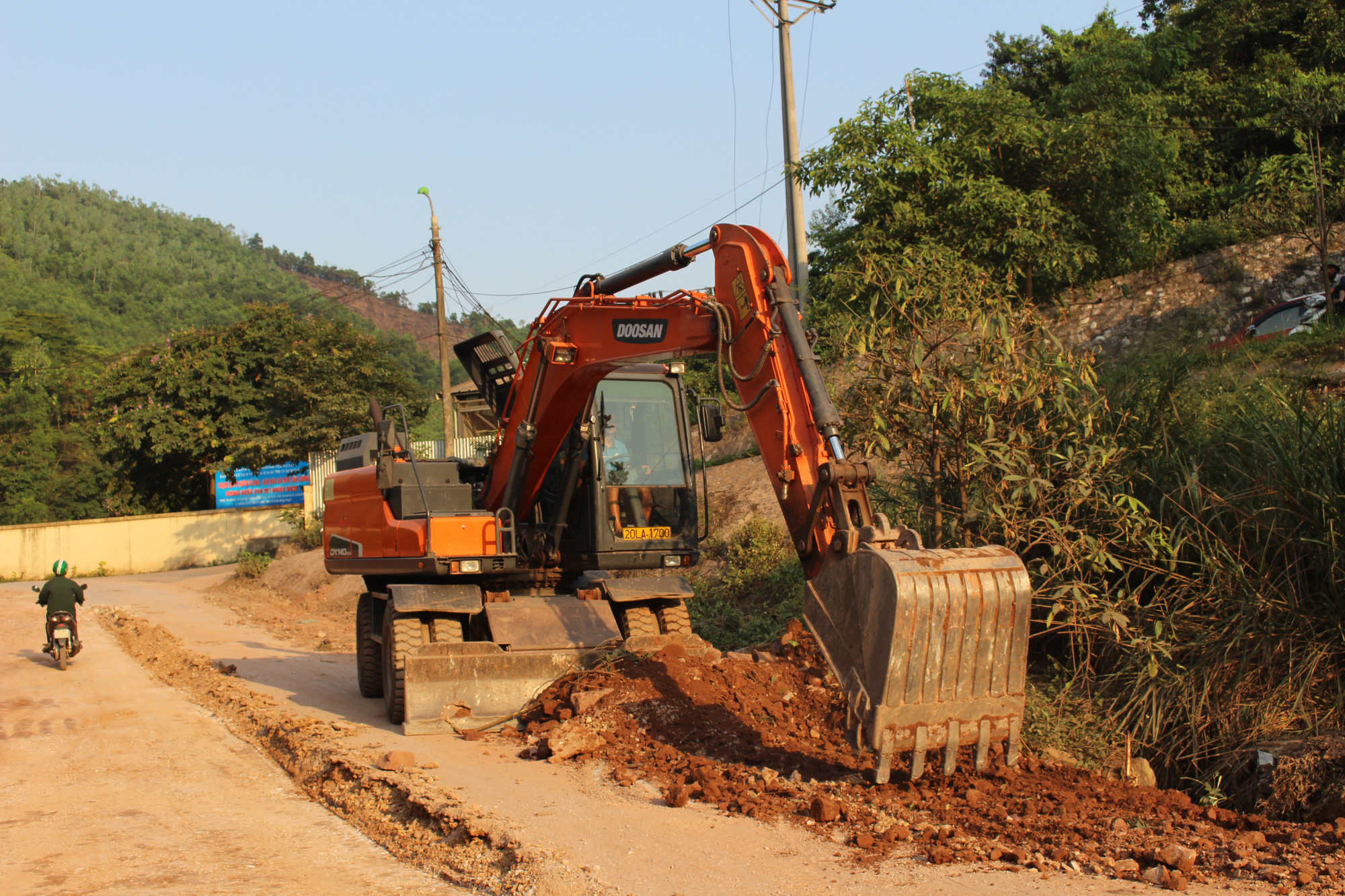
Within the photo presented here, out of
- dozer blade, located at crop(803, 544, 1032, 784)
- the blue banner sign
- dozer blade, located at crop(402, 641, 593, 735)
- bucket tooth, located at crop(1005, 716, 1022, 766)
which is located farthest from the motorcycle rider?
the blue banner sign

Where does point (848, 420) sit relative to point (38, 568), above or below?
above

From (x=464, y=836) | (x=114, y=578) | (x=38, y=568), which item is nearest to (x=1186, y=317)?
(x=464, y=836)

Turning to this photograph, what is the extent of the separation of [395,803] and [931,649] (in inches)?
124

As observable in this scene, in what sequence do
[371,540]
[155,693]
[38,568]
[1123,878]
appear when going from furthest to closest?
[38,568] → [155,693] → [371,540] → [1123,878]

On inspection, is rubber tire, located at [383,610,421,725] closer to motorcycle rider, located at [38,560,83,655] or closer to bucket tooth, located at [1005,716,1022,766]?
bucket tooth, located at [1005,716,1022,766]

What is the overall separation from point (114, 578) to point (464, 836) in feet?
77.9

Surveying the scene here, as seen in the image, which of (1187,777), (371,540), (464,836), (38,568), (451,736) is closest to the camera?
(464,836)

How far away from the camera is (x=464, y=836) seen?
5.02m

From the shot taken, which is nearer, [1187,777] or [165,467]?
[1187,777]

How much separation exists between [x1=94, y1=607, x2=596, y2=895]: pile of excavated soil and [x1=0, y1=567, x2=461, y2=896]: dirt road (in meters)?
0.11

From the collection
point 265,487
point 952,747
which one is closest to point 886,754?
point 952,747

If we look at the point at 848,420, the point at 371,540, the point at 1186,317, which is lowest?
the point at 371,540

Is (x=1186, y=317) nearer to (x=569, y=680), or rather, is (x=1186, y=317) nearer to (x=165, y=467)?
(x=569, y=680)

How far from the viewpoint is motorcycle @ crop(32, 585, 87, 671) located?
11.7m
